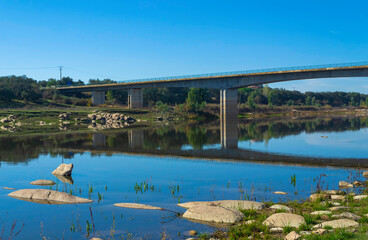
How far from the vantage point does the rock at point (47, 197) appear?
15164 mm

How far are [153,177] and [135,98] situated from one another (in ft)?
311

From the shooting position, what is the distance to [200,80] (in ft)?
324

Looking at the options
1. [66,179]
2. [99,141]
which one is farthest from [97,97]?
[66,179]

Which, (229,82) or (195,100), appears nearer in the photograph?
(229,82)

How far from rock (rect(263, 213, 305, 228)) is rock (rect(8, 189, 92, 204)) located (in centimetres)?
799

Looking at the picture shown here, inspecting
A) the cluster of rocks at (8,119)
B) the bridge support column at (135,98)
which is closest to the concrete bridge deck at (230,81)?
the bridge support column at (135,98)

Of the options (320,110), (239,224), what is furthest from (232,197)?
(320,110)

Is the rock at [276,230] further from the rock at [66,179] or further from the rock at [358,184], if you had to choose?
the rock at [66,179]

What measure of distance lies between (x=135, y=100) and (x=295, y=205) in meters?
103

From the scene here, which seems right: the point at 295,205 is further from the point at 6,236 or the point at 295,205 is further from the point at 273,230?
the point at 6,236

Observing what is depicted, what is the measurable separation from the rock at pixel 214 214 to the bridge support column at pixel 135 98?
10079cm

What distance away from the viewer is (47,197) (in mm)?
15500

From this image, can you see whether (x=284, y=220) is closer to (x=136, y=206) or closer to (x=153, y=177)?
(x=136, y=206)

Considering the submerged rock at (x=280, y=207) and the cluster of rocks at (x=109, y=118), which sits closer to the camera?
the submerged rock at (x=280, y=207)
